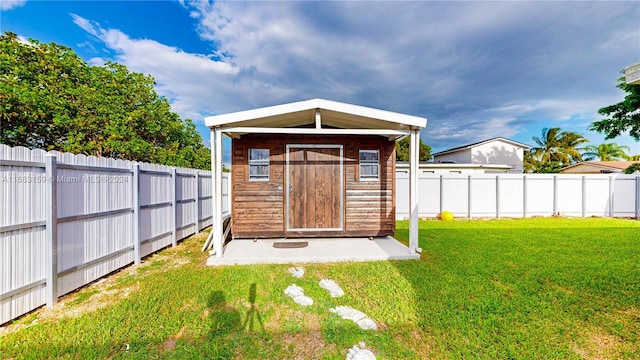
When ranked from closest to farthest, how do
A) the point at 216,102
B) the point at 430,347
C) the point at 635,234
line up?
the point at 430,347
the point at 635,234
the point at 216,102

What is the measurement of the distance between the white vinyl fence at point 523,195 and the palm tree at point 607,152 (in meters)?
18.9

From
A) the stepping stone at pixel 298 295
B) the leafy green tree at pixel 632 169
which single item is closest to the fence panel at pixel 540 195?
the leafy green tree at pixel 632 169

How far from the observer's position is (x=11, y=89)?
931 cm

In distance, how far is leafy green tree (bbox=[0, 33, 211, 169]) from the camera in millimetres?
10039

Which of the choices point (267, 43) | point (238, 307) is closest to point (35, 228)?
point (238, 307)

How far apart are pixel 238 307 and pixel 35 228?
2.30 meters

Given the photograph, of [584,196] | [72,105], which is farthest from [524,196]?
[72,105]

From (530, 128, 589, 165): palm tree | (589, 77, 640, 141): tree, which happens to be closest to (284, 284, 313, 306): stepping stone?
(589, 77, 640, 141): tree

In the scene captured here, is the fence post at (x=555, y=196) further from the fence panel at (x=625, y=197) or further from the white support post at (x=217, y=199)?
the white support post at (x=217, y=199)

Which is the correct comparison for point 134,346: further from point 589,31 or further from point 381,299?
point 589,31

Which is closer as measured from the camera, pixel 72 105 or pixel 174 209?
pixel 174 209

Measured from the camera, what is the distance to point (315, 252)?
4.36 meters

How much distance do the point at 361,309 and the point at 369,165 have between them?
10.6 ft

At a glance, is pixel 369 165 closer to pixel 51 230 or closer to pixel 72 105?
pixel 51 230
